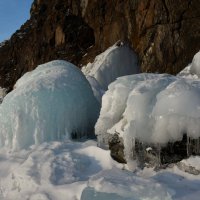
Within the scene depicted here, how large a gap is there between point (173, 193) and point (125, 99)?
2148 millimetres

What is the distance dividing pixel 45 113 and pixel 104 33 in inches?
583

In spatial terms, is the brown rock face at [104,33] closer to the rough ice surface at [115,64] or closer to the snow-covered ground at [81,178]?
the rough ice surface at [115,64]

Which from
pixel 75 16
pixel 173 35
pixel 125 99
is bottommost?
pixel 125 99

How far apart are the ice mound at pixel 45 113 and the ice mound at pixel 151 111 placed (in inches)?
67.6

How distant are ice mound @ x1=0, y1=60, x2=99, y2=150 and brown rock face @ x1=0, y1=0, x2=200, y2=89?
9.19 meters

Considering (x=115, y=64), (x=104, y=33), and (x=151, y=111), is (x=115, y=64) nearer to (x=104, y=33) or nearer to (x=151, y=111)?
(x=104, y=33)

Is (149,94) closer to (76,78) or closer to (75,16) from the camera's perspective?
(76,78)

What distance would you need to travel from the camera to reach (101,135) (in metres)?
7.43

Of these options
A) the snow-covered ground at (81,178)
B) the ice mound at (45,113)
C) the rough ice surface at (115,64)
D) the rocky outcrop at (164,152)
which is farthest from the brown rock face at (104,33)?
the rocky outcrop at (164,152)

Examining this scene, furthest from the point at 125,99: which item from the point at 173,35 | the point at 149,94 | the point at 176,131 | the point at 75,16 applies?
the point at 75,16

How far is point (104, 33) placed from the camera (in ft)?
76.1

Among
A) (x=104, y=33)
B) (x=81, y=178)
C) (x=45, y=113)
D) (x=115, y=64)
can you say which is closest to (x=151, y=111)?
(x=81, y=178)

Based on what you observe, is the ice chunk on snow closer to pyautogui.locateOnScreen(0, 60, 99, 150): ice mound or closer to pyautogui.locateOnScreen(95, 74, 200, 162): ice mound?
pyautogui.locateOnScreen(0, 60, 99, 150): ice mound

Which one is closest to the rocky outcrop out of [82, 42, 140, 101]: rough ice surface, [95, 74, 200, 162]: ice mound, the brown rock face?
[95, 74, 200, 162]: ice mound
